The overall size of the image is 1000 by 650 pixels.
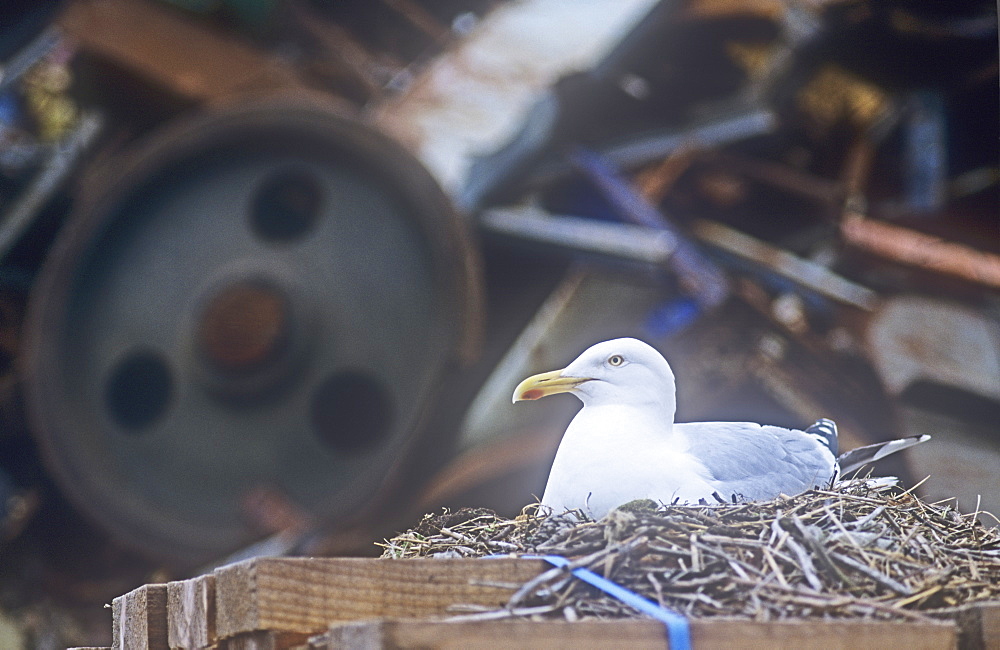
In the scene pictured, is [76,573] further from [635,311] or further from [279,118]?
[635,311]

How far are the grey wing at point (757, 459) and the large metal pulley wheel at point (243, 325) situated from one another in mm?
1807

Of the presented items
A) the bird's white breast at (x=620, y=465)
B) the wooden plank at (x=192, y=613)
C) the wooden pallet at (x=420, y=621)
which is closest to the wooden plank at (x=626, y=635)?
the wooden pallet at (x=420, y=621)

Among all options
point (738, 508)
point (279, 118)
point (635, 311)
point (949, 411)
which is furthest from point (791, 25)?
point (738, 508)

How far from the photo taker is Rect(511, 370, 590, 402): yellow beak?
73.2 inches

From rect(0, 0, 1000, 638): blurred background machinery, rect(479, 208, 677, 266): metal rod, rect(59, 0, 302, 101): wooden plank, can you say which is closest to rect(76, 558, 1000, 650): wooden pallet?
rect(0, 0, 1000, 638): blurred background machinery

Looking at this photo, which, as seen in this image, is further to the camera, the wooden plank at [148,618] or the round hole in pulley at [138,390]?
the round hole in pulley at [138,390]

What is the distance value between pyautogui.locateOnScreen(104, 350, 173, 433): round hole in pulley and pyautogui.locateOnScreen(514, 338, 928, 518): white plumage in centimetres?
265

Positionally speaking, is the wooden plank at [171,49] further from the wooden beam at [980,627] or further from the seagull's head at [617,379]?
the wooden beam at [980,627]

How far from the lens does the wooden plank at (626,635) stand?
1.06 meters

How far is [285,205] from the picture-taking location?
4270mm

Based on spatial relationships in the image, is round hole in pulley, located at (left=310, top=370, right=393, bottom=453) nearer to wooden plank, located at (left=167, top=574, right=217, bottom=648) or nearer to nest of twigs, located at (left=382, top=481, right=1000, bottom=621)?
nest of twigs, located at (left=382, top=481, right=1000, bottom=621)

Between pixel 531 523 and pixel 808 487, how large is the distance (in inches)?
22.4

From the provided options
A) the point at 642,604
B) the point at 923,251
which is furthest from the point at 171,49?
the point at 642,604

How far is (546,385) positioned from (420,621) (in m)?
0.85
